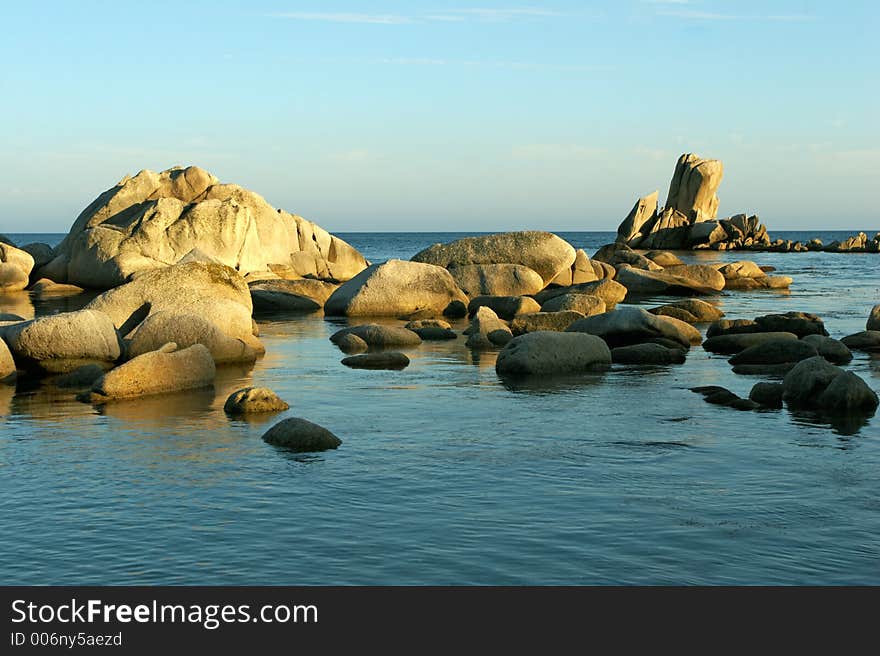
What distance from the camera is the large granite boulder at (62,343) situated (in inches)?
835

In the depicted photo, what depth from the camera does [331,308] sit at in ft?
119

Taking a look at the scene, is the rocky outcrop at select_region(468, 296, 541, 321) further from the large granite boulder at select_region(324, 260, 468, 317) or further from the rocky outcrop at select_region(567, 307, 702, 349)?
the rocky outcrop at select_region(567, 307, 702, 349)

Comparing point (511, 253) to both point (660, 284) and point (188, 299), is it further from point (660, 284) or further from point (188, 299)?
point (188, 299)

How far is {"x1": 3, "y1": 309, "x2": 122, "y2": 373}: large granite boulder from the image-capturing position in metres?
21.2

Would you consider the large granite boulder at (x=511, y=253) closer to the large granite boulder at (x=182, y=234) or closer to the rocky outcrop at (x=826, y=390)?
the large granite boulder at (x=182, y=234)

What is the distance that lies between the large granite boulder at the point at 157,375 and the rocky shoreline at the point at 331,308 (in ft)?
0.08

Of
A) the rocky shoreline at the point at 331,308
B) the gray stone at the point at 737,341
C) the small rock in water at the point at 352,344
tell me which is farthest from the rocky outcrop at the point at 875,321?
the small rock in water at the point at 352,344

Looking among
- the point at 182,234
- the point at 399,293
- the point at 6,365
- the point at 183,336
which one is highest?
the point at 182,234

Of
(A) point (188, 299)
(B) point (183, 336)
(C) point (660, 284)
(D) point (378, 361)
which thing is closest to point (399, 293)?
(A) point (188, 299)

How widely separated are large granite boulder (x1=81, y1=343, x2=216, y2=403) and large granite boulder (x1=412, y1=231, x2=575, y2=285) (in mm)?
22802

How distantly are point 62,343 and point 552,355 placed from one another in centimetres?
906
